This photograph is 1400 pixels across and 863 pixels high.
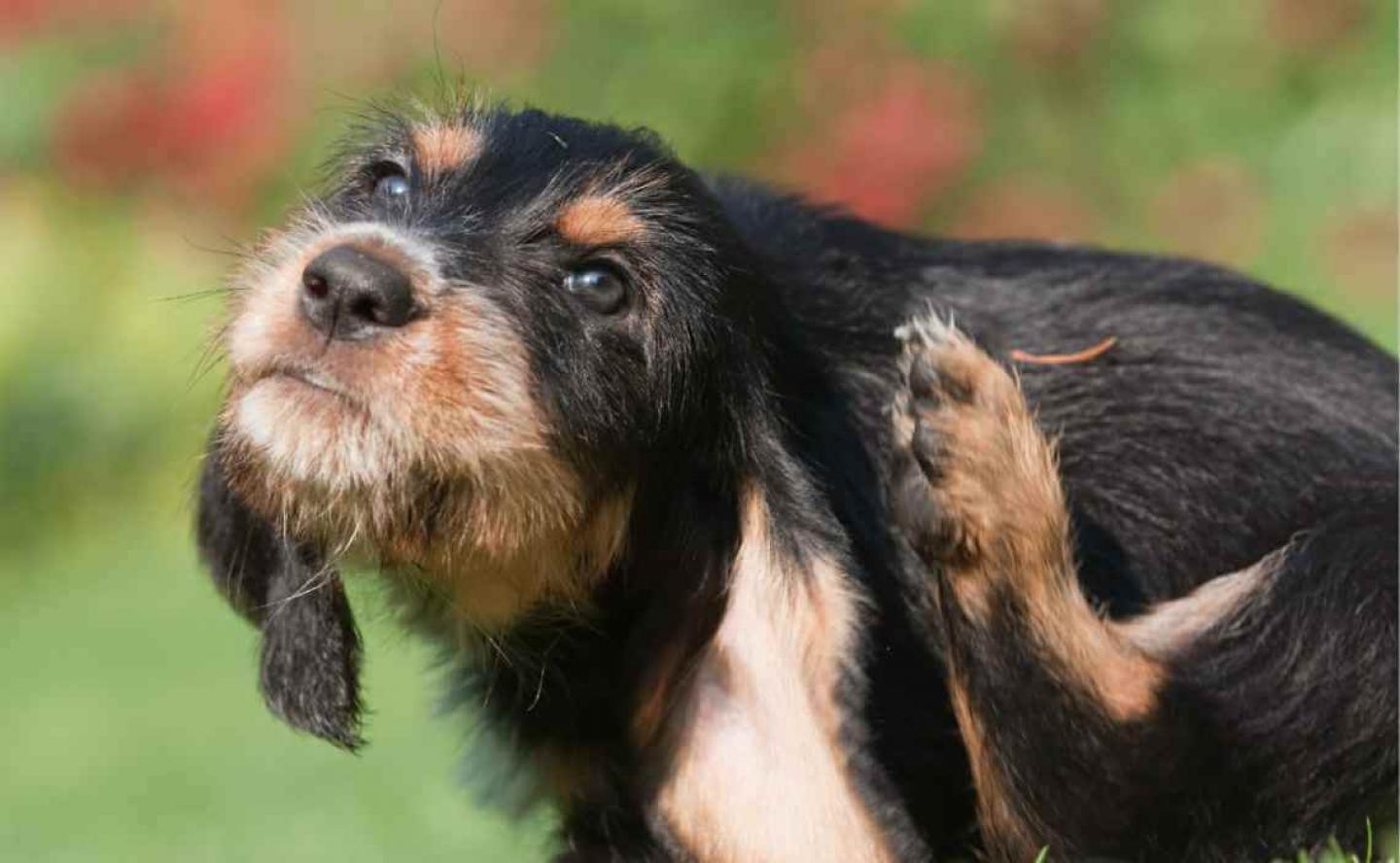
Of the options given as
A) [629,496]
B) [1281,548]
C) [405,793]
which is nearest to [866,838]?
[629,496]

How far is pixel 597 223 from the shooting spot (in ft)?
16.4

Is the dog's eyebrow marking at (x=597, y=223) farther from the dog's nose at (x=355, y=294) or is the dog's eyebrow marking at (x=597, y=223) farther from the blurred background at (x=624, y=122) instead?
the blurred background at (x=624, y=122)

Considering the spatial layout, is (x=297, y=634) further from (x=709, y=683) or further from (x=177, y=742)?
(x=177, y=742)

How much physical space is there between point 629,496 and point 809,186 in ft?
36.5

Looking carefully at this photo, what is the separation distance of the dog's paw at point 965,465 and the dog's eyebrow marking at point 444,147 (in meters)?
1.11

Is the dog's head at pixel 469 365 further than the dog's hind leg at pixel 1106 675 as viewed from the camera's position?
No

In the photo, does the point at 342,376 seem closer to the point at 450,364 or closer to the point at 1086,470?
the point at 450,364

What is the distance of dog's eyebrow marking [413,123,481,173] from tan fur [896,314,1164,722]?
1124 millimetres

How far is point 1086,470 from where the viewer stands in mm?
5629

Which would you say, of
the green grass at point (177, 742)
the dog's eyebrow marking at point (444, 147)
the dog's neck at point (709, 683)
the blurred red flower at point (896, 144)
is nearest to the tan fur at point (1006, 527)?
the dog's neck at point (709, 683)

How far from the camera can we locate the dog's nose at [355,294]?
4.63 meters

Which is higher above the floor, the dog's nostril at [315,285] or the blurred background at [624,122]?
the blurred background at [624,122]

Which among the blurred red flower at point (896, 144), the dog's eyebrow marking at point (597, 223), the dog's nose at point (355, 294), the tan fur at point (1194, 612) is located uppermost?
the blurred red flower at point (896, 144)

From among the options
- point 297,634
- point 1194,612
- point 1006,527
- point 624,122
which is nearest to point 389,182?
point 297,634
